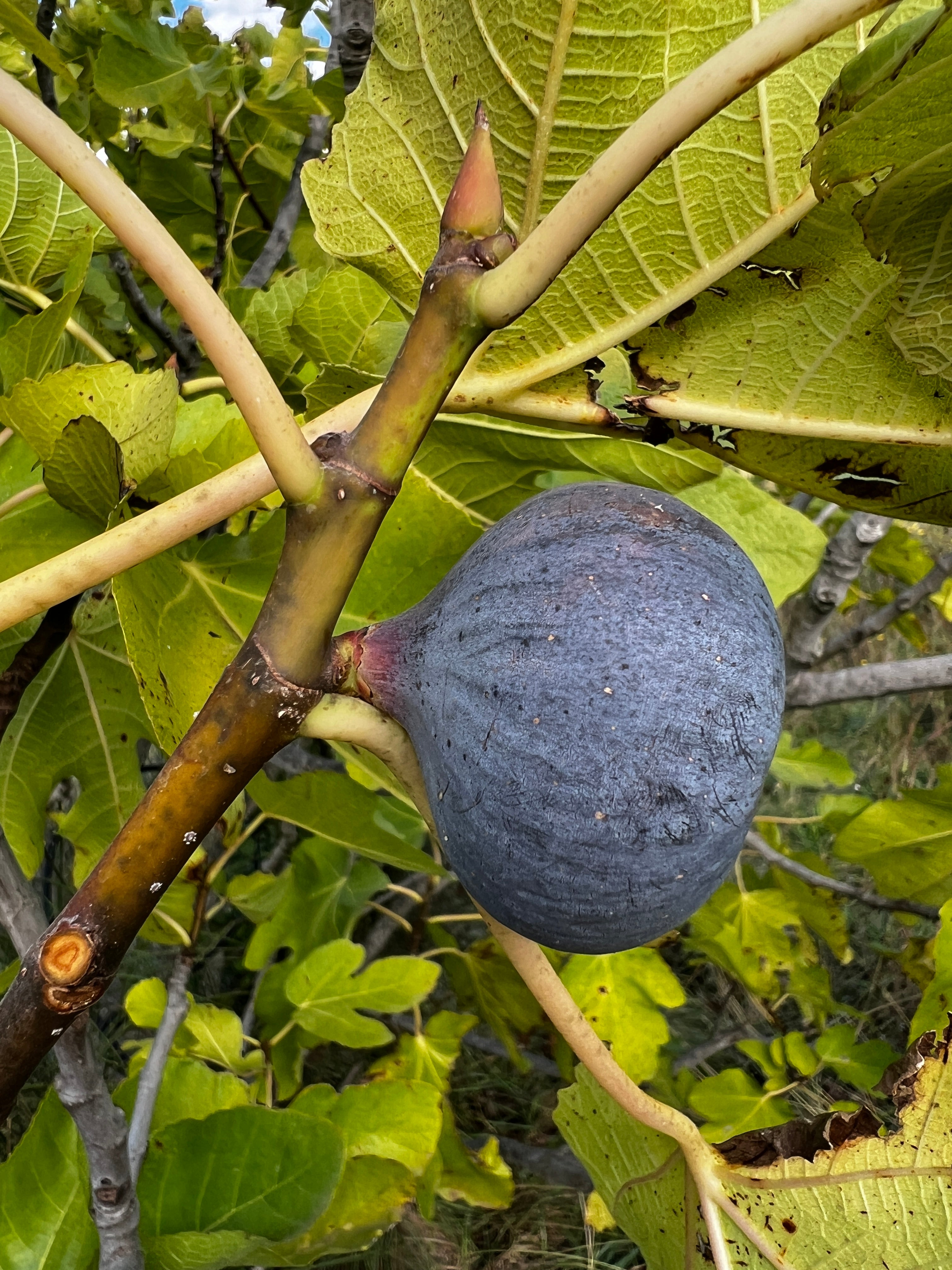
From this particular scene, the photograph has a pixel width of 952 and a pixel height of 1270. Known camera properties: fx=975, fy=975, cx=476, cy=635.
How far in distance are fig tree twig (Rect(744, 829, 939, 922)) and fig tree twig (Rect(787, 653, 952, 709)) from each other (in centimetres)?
32

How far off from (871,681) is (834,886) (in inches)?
17.2

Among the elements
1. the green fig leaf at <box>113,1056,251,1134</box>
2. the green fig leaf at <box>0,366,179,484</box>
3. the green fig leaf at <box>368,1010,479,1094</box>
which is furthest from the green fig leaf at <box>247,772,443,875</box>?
the green fig leaf at <box>368,1010,479,1094</box>

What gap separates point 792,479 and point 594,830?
Result: 0.39 meters

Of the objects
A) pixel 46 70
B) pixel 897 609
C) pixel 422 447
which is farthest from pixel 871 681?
pixel 46 70

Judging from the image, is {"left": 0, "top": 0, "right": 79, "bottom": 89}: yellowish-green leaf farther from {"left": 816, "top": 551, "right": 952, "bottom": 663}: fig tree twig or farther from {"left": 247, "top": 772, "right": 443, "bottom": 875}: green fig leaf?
{"left": 816, "top": 551, "right": 952, "bottom": 663}: fig tree twig

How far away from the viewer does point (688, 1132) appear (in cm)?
Result: 78

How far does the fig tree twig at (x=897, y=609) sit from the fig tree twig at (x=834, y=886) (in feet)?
1.99

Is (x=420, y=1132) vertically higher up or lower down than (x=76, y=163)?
lower down

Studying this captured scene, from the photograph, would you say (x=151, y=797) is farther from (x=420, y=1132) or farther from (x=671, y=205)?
(x=420, y=1132)

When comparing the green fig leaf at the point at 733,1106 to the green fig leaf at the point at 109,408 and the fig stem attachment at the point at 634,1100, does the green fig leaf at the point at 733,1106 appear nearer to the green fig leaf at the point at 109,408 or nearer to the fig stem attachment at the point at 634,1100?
the fig stem attachment at the point at 634,1100

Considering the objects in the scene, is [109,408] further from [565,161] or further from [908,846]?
[908,846]

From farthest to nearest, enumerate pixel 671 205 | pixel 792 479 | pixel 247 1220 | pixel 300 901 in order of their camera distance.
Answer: pixel 300 901, pixel 247 1220, pixel 792 479, pixel 671 205

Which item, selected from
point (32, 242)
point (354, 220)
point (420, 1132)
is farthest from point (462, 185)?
point (420, 1132)

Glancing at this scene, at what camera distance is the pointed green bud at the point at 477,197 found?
467mm
